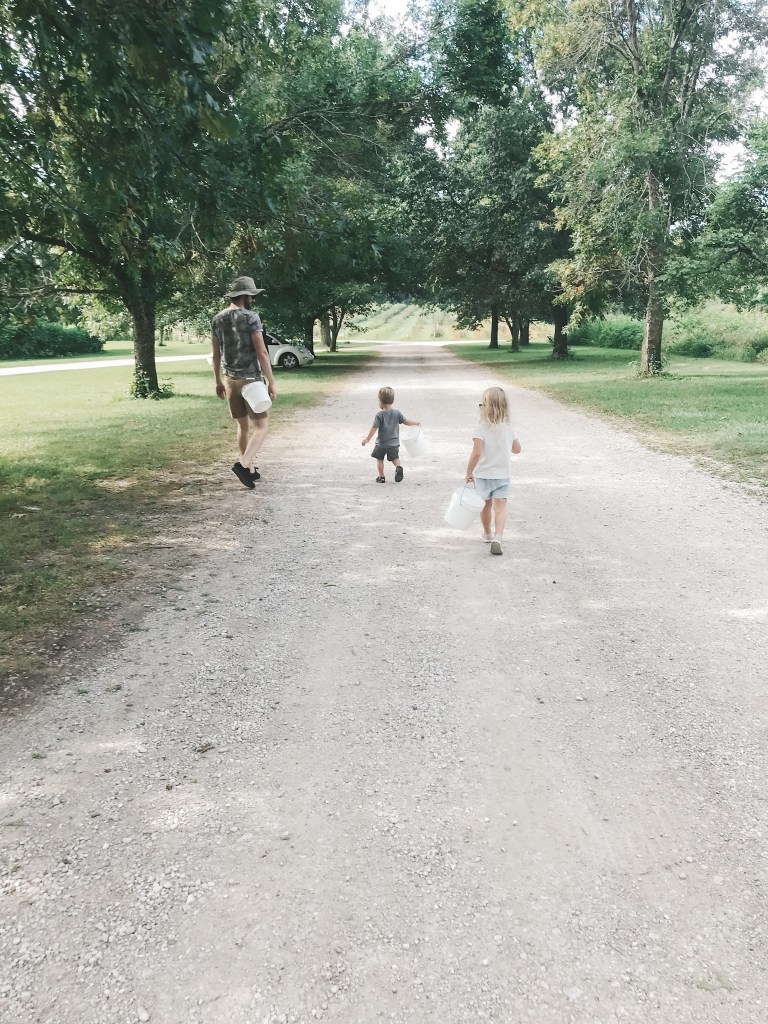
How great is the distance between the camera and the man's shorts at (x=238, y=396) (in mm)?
8009

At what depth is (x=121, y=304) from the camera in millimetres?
18844

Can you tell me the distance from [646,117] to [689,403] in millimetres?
9109

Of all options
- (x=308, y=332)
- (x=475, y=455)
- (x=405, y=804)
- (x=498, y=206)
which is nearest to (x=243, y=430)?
(x=475, y=455)

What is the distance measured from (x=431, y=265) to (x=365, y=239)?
2881 centimetres

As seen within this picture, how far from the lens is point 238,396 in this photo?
8.17 m

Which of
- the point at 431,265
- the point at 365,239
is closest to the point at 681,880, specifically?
the point at 365,239

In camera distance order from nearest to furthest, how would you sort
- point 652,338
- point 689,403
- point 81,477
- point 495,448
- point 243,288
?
point 495,448
point 243,288
point 81,477
point 689,403
point 652,338

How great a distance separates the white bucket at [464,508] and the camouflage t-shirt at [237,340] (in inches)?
123

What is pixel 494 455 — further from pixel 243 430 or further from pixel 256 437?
pixel 243 430

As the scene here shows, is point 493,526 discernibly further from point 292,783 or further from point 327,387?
point 327,387

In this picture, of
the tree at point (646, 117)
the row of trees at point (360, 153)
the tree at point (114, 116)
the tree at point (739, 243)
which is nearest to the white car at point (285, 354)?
the row of trees at point (360, 153)

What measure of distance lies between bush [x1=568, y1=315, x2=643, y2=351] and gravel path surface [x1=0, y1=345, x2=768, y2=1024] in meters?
39.0

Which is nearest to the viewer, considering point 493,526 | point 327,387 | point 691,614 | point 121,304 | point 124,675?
point 124,675

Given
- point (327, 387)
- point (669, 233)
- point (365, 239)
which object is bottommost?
point (327, 387)
